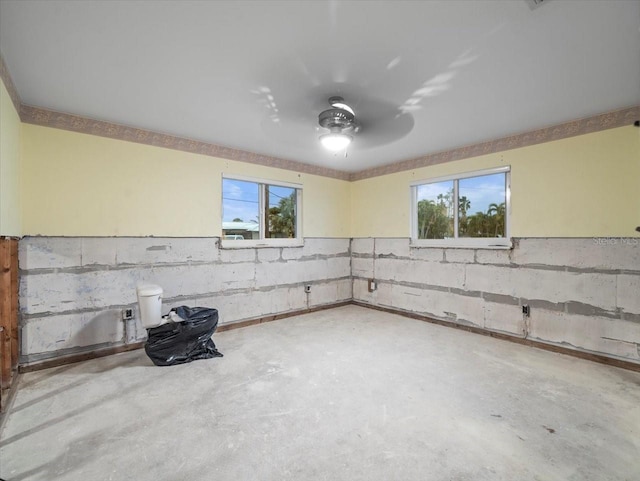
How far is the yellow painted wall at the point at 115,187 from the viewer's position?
3143 mm

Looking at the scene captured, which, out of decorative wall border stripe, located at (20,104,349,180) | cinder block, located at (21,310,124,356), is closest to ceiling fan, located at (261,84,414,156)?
decorative wall border stripe, located at (20,104,349,180)

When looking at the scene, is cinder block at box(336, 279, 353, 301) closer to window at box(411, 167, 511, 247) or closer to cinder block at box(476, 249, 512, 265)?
window at box(411, 167, 511, 247)

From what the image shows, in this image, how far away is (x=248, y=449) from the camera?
1.90 m

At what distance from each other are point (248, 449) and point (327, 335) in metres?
2.38

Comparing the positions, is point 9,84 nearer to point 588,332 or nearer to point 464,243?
point 464,243

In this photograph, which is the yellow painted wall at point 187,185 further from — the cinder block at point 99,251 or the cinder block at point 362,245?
the cinder block at point 362,245

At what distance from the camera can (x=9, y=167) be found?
2.60m

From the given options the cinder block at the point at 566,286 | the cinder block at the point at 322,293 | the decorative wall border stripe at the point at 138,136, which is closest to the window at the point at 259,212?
the decorative wall border stripe at the point at 138,136

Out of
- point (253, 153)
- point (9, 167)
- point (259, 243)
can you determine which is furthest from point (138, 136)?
point (259, 243)

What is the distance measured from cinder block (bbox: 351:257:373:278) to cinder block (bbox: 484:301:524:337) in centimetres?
216

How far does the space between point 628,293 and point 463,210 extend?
2.08 m

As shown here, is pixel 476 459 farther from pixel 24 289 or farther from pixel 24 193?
pixel 24 193

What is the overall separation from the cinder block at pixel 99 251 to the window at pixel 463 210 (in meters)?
4.44

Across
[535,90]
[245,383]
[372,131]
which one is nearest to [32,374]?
[245,383]
